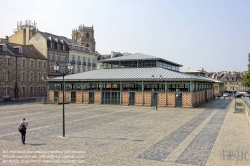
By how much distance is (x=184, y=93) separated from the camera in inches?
1559

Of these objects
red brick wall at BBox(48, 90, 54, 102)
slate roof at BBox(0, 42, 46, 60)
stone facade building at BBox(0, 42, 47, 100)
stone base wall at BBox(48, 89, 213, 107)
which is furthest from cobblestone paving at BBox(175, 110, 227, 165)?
slate roof at BBox(0, 42, 46, 60)

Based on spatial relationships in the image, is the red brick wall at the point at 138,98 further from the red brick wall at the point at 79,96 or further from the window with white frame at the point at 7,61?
the window with white frame at the point at 7,61

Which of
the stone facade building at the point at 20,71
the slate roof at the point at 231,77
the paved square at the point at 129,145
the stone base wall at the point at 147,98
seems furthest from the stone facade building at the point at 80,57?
the slate roof at the point at 231,77

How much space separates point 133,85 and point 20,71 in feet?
93.0

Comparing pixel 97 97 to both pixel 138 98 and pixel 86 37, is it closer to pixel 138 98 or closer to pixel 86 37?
pixel 138 98

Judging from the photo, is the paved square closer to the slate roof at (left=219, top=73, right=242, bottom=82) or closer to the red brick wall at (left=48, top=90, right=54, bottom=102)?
the red brick wall at (left=48, top=90, right=54, bottom=102)

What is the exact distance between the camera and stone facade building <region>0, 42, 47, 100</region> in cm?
5273

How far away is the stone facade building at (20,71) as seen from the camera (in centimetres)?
5273

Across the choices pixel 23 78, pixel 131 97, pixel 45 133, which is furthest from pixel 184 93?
A: pixel 23 78

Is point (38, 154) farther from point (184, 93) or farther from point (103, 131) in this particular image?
point (184, 93)

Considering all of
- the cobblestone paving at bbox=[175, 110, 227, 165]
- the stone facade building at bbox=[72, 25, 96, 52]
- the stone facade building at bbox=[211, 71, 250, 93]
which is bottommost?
the cobblestone paving at bbox=[175, 110, 227, 165]

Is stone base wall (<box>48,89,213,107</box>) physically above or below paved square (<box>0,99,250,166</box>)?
above

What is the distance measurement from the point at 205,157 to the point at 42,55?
193 feet

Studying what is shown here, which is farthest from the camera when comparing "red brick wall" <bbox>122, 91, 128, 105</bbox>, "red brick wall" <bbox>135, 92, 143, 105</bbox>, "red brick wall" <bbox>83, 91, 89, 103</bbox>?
"red brick wall" <bbox>83, 91, 89, 103</bbox>
